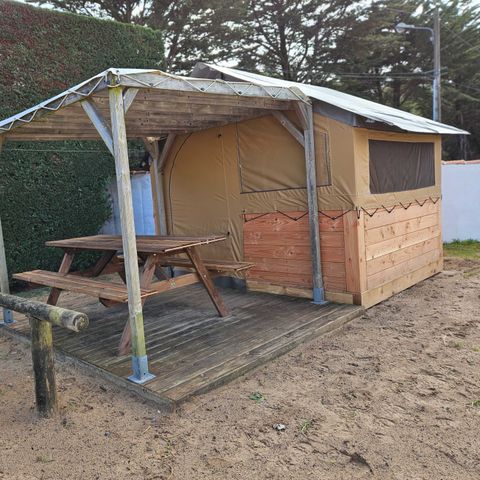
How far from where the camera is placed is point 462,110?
18172 millimetres

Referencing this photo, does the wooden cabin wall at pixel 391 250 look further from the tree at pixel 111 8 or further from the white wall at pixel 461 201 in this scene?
the tree at pixel 111 8

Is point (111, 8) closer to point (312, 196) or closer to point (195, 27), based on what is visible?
point (195, 27)

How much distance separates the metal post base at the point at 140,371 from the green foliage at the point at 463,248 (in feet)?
20.8

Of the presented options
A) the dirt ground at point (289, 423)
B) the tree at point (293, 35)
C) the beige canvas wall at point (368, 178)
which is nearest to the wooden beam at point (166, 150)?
the beige canvas wall at point (368, 178)

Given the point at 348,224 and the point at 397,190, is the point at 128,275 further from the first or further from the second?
A: the point at 397,190

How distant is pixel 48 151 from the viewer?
7.27m

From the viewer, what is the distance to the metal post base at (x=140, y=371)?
3.13 m

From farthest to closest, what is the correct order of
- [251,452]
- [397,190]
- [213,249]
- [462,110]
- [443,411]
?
[462,110] < [213,249] < [397,190] < [443,411] < [251,452]

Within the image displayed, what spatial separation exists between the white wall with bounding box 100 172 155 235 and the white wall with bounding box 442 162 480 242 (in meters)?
5.91

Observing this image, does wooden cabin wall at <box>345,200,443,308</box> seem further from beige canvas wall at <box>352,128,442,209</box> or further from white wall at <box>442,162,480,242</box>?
white wall at <box>442,162,480,242</box>

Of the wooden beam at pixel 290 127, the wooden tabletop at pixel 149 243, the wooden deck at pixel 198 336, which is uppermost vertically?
the wooden beam at pixel 290 127

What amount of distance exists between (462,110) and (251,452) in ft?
63.9

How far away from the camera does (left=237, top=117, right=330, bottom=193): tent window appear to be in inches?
186

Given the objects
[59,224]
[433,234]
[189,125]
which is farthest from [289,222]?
[59,224]
